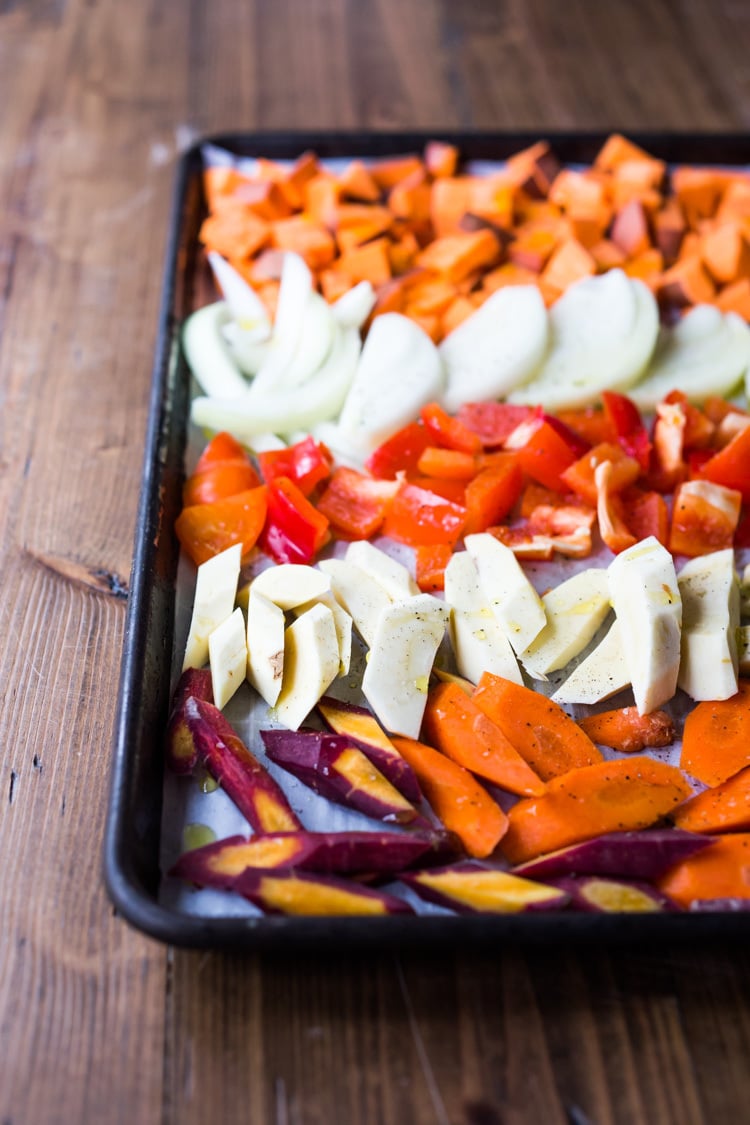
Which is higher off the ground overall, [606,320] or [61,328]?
[61,328]

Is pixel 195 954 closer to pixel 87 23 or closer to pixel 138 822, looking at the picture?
pixel 138 822

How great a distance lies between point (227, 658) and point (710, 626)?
726 mm

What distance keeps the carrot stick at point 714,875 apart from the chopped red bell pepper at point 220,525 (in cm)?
85

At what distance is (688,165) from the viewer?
2.62 meters

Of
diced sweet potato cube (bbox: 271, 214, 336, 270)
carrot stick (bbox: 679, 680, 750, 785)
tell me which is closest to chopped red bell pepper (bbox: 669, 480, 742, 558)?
carrot stick (bbox: 679, 680, 750, 785)

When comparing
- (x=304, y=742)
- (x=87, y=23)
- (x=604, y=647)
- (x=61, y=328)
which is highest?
(x=87, y=23)

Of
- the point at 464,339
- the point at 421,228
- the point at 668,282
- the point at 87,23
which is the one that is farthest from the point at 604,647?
the point at 87,23

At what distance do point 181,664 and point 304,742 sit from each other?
27 centimetres

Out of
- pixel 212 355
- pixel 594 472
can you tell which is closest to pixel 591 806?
pixel 594 472

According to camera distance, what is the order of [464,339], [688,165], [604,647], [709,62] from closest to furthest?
[604,647] < [464,339] < [688,165] < [709,62]

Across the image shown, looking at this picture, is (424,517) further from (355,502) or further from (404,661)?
(404,661)

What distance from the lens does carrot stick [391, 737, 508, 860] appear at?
4.33ft

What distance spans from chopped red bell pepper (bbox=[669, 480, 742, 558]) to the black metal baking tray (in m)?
0.72

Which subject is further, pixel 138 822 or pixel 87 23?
pixel 87 23
